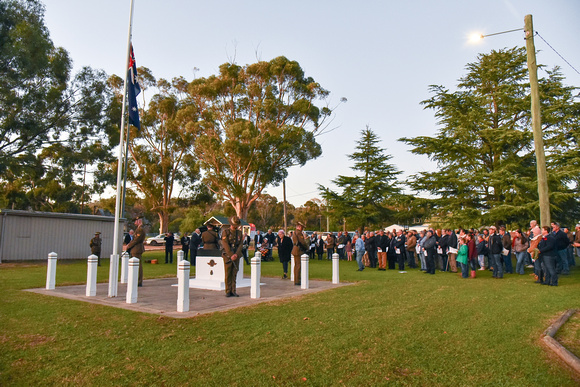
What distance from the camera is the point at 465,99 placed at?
93.1 feet

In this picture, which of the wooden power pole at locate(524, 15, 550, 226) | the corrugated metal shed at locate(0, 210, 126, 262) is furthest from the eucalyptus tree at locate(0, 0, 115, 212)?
the wooden power pole at locate(524, 15, 550, 226)

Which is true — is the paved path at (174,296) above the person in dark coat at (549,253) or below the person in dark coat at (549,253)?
below

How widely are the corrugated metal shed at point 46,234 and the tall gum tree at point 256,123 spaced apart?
59.6 ft

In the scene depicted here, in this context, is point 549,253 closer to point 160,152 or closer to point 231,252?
point 231,252

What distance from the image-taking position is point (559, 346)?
18.5 feet

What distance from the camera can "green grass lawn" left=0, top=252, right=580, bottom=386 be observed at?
15.7 ft

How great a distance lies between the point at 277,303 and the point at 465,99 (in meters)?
24.3

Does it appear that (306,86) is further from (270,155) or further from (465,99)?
(465,99)

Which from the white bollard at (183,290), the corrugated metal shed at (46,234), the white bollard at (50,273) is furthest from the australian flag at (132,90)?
the corrugated metal shed at (46,234)

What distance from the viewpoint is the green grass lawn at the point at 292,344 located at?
4.77m

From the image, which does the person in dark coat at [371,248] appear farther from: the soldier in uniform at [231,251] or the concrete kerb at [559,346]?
the concrete kerb at [559,346]

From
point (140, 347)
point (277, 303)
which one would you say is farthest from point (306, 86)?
point (140, 347)

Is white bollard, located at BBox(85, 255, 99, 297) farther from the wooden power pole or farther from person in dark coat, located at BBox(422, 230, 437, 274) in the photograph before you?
the wooden power pole

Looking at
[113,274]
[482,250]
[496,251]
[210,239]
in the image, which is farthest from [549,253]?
[113,274]
